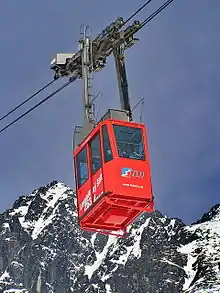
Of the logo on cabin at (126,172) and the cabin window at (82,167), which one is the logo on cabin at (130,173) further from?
the cabin window at (82,167)

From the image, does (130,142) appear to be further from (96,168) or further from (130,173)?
(96,168)

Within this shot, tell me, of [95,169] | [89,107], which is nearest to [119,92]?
[89,107]

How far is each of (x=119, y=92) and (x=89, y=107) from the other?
1240 mm

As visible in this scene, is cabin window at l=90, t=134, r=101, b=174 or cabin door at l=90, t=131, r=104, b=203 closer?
cabin door at l=90, t=131, r=104, b=203

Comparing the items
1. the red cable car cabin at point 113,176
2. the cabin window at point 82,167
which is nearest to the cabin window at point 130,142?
the red cable car cabin at point 113,176

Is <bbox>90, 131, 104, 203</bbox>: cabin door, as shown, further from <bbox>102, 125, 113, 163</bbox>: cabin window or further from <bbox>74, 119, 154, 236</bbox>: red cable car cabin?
<bbox>102, 125, 113, 163</bbox>: cabin window

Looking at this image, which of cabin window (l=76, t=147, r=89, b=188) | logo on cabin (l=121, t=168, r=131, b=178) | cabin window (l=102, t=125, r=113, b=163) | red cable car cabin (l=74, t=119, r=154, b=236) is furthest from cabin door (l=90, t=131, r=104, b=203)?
logo on cabin (l=121, t=168, r=131, b=178)

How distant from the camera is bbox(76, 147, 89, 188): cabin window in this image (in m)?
29.0

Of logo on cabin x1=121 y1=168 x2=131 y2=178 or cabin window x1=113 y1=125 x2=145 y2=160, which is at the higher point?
cabin window x1=113 y1=125 x2=145 y2=160

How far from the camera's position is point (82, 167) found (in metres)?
29.2

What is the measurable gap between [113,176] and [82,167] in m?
2.18

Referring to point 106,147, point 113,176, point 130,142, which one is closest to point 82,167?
point 106,147

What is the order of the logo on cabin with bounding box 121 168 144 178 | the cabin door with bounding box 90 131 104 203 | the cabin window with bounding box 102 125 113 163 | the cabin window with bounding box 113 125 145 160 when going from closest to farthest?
the logo on cabin with bounding box 121 168 144 178
the cabin door with bounding box 90 131 104 203
the cabin window with bounding box 102 125 113 163
the cabin window with bounding box 113 125 145 160

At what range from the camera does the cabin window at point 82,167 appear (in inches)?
1140
